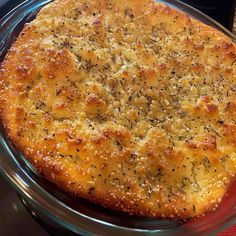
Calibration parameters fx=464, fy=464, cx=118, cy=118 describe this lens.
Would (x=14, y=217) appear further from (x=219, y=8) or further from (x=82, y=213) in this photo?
(x=219, y=8)

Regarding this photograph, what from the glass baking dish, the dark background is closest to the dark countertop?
Answer: the glass baking dish

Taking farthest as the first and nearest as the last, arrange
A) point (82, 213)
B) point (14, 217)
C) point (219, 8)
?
point (219, 8), point (14, 217), point (82, 213)

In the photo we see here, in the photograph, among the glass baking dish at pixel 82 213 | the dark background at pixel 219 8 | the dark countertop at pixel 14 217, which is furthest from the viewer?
the dark background at pixel 219 8

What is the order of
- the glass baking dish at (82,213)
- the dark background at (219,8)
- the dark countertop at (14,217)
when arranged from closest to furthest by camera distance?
the glass baking dish at (82,213) < the dark countertop at (14,217) < the dark background at (219,8)

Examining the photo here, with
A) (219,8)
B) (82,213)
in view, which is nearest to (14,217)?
(82,213)

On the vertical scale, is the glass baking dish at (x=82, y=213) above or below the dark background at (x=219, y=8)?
above

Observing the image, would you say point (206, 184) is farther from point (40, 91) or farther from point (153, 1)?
point (153, 1)

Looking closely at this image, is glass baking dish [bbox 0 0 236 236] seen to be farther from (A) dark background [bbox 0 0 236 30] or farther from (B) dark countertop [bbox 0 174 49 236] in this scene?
(A) dark background [bbox 0 0 236 30]

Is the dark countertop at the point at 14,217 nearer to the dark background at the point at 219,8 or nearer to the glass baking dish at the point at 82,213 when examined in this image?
the glass baking dish at the point at 82,213

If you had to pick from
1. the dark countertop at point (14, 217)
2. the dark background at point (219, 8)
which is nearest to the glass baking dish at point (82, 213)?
the dark countertop at point (14, 217)

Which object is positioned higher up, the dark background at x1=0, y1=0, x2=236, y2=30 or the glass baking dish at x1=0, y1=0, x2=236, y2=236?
the glass baking dish at x1=0, y1=0, x2=236, y2=236

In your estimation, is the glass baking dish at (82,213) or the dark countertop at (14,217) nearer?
the glass baking dish at (82,213)
